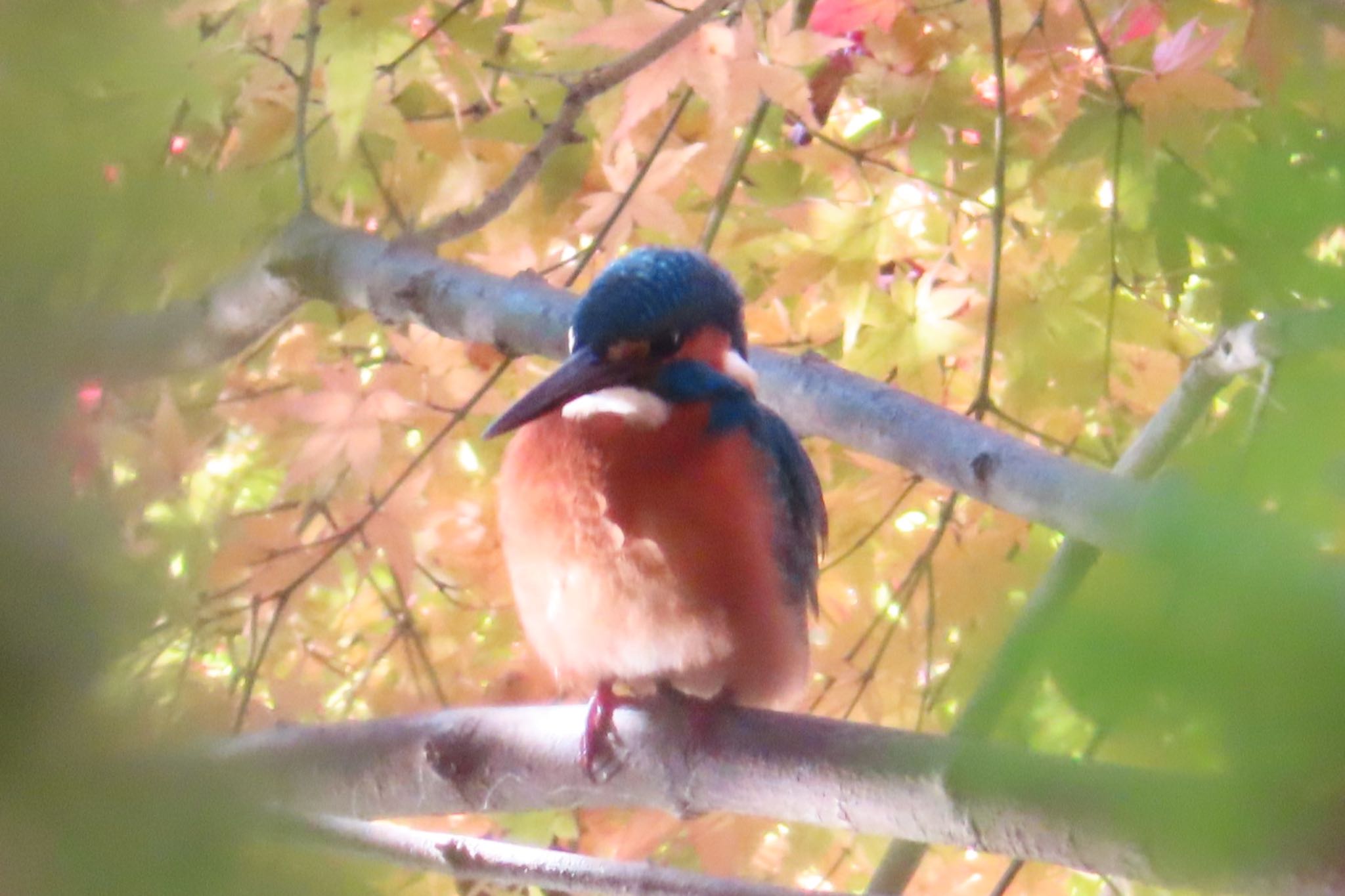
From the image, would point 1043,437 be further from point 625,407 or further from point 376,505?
point 376,505

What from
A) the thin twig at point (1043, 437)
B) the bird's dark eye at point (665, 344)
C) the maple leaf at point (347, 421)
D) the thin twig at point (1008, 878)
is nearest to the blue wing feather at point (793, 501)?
the bird's dark eye at point (665, 344)

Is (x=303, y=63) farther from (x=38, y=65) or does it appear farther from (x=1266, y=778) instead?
(x=1266, y=778)

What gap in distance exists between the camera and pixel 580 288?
1611mm

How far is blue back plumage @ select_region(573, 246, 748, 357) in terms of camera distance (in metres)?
1.10

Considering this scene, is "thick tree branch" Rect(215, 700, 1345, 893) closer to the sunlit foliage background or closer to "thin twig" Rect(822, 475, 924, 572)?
the sunlit foliage background

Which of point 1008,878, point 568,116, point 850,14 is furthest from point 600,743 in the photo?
point 850,14

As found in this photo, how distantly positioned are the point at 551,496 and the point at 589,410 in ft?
0.28

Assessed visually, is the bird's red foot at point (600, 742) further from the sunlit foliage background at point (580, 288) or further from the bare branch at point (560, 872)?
the sunlit foliage background at point (580, 288)

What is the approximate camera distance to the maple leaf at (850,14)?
1271 mm

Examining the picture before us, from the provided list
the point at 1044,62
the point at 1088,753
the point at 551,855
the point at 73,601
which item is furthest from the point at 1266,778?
the point at 1044,62

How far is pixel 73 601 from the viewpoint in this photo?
19 cm

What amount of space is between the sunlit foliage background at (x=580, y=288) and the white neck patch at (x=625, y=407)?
10.0 inches

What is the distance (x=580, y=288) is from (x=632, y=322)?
0.52 metres

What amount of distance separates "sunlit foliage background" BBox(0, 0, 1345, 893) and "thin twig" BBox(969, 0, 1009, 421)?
0.9 inches
